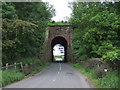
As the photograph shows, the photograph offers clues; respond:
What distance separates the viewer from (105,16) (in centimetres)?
1894

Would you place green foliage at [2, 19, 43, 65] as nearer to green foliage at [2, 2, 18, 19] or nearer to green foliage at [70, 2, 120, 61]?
green foliage at [2, 2, 18, 19]

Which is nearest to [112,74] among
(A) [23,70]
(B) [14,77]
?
(B) [14,77]

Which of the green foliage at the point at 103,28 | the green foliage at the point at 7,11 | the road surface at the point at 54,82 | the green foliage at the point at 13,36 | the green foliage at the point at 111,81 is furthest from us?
the green foliage at the point at 103,28

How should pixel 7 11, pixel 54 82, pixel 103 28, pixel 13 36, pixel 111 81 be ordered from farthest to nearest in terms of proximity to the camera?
pixel 103 28
pixel 13 36
pixel 7 11
pixel 54 82
pixel 111 81

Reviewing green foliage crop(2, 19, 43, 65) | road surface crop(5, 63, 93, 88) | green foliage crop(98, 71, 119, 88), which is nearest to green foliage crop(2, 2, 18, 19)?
green foliage crop(2, 19, 43, 65)

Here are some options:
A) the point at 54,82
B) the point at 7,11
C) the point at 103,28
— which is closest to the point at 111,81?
the point at 54,82

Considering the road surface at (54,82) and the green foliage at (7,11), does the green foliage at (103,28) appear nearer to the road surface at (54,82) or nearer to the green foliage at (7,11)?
the road surface at (54,82)

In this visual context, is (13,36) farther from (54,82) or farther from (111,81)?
(111,81)

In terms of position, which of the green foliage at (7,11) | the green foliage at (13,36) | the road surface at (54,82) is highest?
the green foliage at (7,11)

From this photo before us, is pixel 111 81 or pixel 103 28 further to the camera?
pixel 103 28

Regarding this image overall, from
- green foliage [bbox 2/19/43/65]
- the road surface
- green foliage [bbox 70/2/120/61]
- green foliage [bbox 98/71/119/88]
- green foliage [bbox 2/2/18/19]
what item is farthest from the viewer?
green foliage [bbox 70/2/120/61]

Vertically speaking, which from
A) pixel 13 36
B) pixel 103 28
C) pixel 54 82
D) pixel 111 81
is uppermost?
pixel 103 28

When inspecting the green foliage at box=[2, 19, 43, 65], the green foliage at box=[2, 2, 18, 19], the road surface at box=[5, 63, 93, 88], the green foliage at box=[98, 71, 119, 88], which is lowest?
the road surface at box=[5, 63, 93, 88]

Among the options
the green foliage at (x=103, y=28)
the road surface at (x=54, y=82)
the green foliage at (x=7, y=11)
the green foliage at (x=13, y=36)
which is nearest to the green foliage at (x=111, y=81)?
the road surface at (x=54, y=82)
